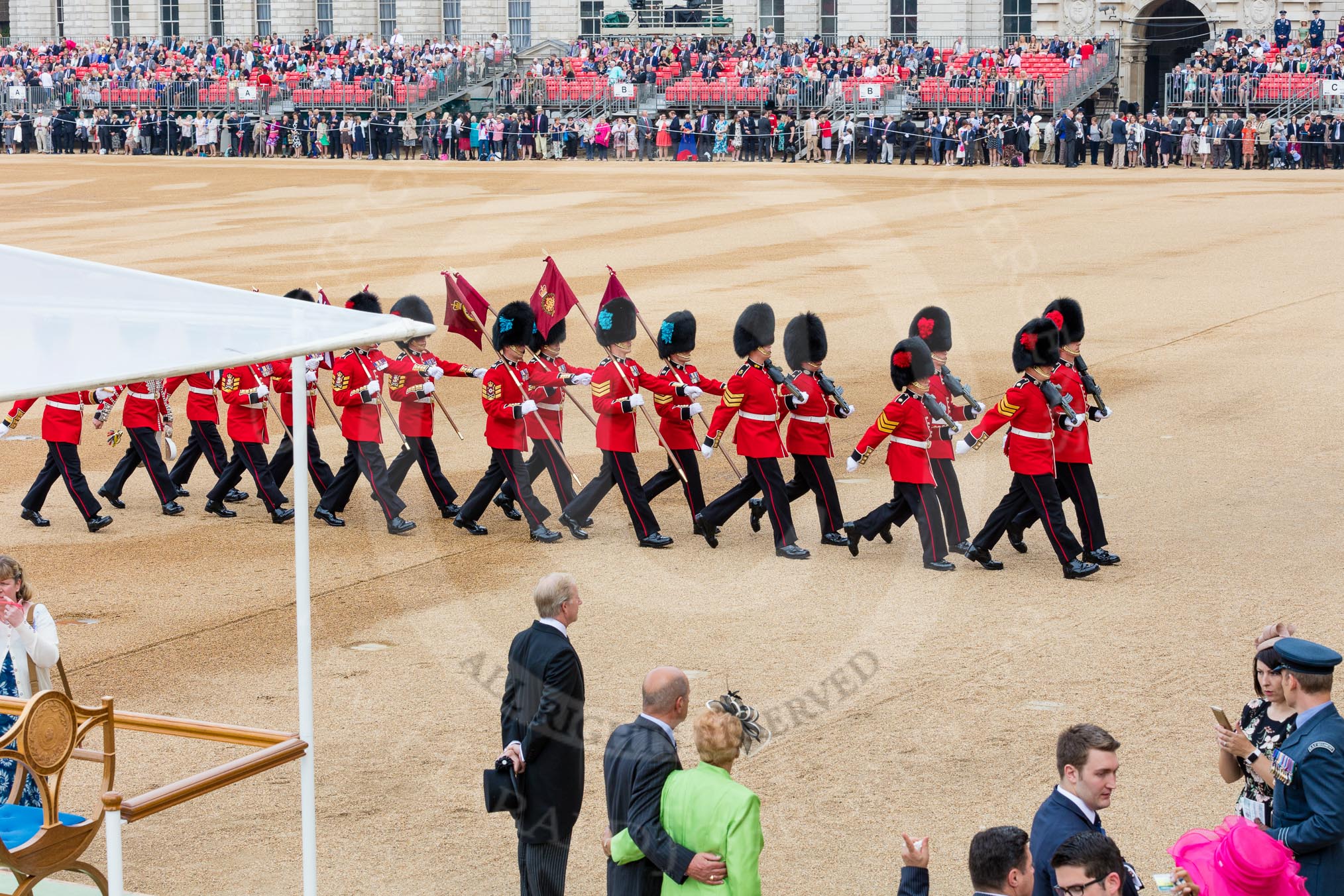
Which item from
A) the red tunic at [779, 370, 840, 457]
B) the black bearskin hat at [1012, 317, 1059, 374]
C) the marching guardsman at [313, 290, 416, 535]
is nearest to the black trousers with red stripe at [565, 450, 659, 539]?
the red tunic at [779, 370, 840, 457]

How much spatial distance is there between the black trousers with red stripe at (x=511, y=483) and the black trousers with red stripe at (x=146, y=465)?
6.64 feet

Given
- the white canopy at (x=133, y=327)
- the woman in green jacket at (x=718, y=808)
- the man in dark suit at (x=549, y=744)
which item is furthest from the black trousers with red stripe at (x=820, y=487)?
the woman in green jacket at (x=718, y=808)

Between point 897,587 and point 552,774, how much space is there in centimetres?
413

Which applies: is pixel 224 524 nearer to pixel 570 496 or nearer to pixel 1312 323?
pixel 570 496

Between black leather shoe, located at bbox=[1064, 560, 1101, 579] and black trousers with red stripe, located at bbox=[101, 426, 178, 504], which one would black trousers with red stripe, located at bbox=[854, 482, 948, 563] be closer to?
black leather shoe, located at bbox=[1064, 560, 1101, 579]

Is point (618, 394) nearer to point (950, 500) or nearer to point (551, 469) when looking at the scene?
point (551, 469)

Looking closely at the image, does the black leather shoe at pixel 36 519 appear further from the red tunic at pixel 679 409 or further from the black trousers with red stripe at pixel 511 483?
the red tunic at pixel 679 409

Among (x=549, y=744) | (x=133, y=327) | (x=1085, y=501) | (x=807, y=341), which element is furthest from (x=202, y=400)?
(x=549, y=744)

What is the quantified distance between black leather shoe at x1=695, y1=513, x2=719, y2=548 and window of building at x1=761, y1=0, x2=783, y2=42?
37584 millimetres

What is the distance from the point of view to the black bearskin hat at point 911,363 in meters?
9.45

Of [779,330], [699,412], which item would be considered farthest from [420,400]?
[779,330]

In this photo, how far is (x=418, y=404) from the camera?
10.6 meters

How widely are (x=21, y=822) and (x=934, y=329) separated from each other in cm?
623

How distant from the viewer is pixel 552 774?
5.38m
